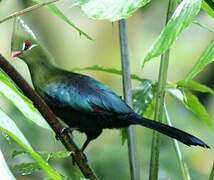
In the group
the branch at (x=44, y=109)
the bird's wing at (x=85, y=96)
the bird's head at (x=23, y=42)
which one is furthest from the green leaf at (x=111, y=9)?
the bird's wing at (x=85, y=96)

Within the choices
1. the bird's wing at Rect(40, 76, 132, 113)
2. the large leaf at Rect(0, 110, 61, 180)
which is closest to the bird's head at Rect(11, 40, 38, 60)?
the bird's wing at Rect(40, 76, 132, 113)

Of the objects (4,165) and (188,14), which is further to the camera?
(188,14)

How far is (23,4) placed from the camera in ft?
9.64

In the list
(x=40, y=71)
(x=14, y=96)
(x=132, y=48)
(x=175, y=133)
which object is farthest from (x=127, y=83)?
(x=132, y=48)

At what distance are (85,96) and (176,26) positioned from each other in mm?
668

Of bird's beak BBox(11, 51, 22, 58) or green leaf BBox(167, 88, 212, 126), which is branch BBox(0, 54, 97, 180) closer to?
bird's beak BBox(11, 51, 22, 58)

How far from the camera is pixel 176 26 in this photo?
2.60 ft

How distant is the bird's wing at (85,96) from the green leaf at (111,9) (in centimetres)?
58

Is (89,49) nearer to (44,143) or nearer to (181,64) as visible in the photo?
(181,64)

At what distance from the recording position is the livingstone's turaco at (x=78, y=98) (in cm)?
139

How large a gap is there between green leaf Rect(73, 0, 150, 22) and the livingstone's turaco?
47 centimetres

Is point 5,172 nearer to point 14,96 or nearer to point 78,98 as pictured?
point 14,96

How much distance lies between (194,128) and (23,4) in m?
0.98

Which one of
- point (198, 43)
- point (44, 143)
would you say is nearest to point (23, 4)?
point (44, 143)
